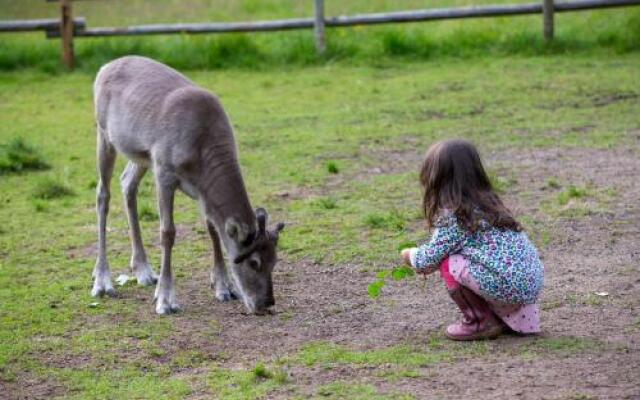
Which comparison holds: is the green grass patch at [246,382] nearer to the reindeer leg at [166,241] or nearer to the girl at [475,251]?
the girl at [475,251]

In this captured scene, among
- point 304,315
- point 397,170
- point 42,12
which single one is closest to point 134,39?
point 42,12

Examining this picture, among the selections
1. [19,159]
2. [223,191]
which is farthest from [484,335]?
[19,159]

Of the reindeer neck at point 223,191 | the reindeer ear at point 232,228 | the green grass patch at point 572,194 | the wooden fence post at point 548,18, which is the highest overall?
the wooden fence post at point 548,18

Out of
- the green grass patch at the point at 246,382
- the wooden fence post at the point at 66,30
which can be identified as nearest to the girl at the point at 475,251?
the green grass patch at the point at 246,382

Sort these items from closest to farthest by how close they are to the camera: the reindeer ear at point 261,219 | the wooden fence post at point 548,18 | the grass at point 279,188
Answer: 1. the grass at point 279,188
2. the reindeer ear at point 261,219
3. the wooden fence post at point 548,18

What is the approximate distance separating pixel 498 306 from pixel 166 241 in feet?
8.20

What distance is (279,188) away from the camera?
439 inches

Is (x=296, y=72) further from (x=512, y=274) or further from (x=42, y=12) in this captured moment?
(x=512, y=274)

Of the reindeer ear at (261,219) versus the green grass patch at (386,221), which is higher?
the reindeer ear at (261,219)

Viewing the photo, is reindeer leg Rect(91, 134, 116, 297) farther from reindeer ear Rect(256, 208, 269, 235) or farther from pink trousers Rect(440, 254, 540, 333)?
pink trousers Rect(440, 254, 540, 333)

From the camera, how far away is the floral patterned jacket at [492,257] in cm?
646

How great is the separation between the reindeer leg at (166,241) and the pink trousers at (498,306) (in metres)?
2.06

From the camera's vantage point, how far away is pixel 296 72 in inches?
695

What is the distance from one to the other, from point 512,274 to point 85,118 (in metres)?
9.88
